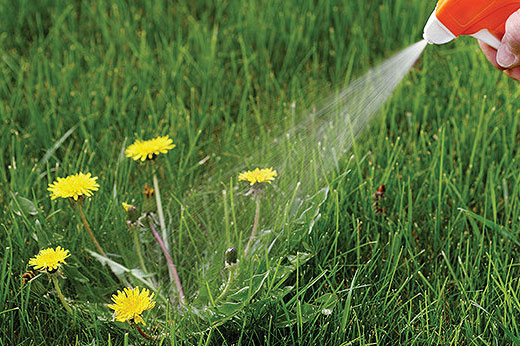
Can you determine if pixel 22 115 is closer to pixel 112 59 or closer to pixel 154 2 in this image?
pixel 112 59

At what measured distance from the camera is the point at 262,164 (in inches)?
75.7

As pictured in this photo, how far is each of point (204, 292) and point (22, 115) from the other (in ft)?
3.84

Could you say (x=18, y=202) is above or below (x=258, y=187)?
below

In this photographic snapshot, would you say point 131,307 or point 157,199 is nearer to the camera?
point 131,307

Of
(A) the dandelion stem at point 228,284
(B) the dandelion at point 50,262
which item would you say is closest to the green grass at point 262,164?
(A) the dandelion stem at point 228,284

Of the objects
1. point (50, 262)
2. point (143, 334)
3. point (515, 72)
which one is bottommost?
point (143, 334)

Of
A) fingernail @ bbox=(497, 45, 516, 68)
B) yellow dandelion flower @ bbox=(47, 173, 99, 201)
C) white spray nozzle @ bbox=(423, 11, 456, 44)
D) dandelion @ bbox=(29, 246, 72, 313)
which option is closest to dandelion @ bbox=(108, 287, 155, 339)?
dandelion @ bbox=(29, 246, 72, 313)

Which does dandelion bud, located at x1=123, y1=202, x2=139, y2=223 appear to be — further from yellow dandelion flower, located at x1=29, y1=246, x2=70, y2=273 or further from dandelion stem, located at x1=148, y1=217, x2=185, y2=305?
yellow dandelion flower, located at x1=29, y1=246, x2=70, y2=273

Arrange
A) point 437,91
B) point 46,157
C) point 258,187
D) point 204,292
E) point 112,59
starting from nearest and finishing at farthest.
Result: point 204,292 → point 258,187 → point 46,157 → point 437,91 → point 112,59

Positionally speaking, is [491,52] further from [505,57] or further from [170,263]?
[170,263]

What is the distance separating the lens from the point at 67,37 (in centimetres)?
268

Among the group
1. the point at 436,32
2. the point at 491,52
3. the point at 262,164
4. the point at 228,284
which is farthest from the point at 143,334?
the point at 491,52

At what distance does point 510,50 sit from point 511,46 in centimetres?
2

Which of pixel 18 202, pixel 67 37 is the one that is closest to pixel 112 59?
pixel 67 37
